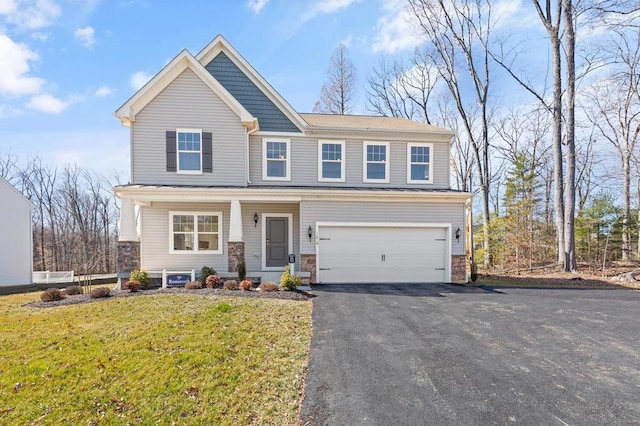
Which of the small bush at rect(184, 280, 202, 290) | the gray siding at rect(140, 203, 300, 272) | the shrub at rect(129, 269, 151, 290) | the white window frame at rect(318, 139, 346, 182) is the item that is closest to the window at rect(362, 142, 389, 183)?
the white window frame at rect(318, 139, 346, 182)

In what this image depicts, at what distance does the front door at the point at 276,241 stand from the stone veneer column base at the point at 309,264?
149 centimetres

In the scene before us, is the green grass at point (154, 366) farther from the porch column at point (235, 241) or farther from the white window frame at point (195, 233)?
the white window frame at point (195, 233)

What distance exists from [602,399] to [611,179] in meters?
24.7

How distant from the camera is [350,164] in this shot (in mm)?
12750

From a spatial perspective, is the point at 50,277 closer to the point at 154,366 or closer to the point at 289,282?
the point at 289,282

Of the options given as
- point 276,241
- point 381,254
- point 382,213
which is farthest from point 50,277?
point 382,213

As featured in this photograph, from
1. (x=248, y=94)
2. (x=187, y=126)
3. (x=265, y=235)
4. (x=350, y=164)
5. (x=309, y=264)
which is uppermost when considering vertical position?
(x=248, y=94)

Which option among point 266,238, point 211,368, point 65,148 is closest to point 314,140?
point 266,238

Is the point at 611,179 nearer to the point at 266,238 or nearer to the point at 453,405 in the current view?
the point at 266,238

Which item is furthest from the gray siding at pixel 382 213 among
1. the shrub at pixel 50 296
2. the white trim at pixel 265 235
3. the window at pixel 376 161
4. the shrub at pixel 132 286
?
the shrub at pixel 50 296

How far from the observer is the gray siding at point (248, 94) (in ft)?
41.2

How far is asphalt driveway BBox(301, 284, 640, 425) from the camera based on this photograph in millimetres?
3443

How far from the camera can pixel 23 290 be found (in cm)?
1341

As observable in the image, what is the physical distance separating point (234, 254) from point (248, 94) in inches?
268
